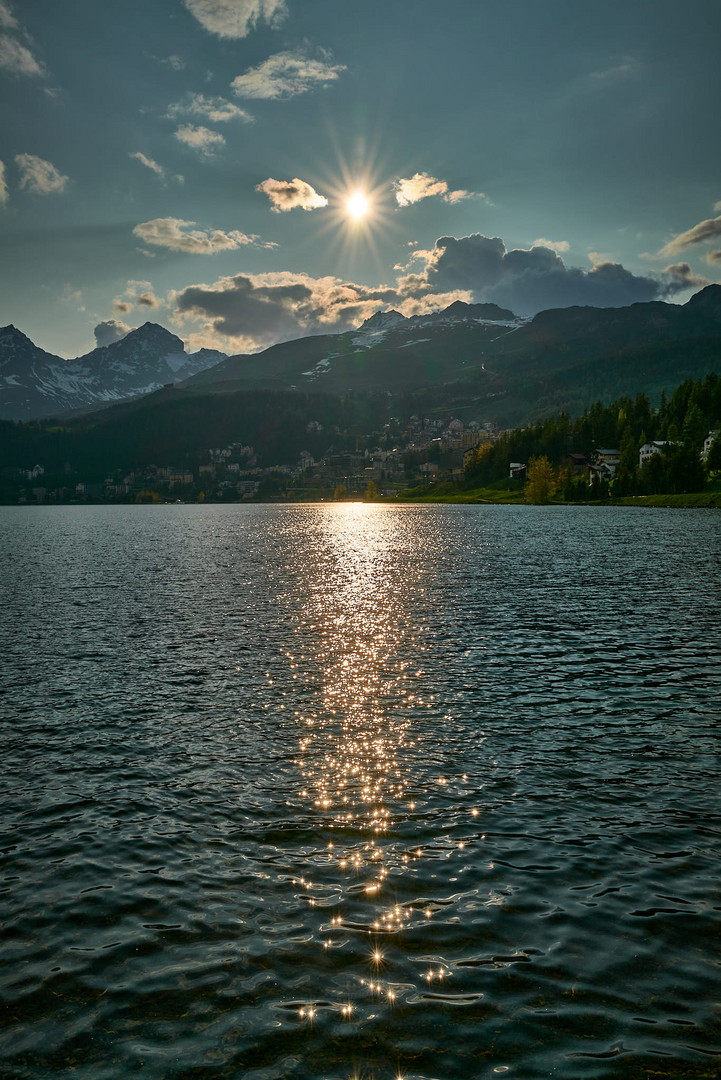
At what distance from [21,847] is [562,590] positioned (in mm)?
55540

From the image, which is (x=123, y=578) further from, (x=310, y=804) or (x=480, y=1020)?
(x=480, y=1020)

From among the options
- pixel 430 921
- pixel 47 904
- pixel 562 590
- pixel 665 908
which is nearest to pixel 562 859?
pixel 665 908

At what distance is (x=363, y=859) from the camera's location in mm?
16938

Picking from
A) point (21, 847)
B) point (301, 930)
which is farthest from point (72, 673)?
point (301, 930)

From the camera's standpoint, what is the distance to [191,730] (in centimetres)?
2686

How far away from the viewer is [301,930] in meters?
14.0

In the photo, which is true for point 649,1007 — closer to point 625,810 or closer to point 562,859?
point 562,859

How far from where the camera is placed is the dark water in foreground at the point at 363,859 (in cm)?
1126

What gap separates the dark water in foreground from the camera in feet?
36.9

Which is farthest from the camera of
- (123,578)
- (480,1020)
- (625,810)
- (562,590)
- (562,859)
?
(123,578)

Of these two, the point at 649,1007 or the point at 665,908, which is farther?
the point at 665,908

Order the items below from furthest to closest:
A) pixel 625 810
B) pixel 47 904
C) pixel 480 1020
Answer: pixel 625 810 → pixel 47 904 → pixel 480 1020

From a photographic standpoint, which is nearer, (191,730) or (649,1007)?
(649,1007)

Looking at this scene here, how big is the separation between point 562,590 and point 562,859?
1994 inches
